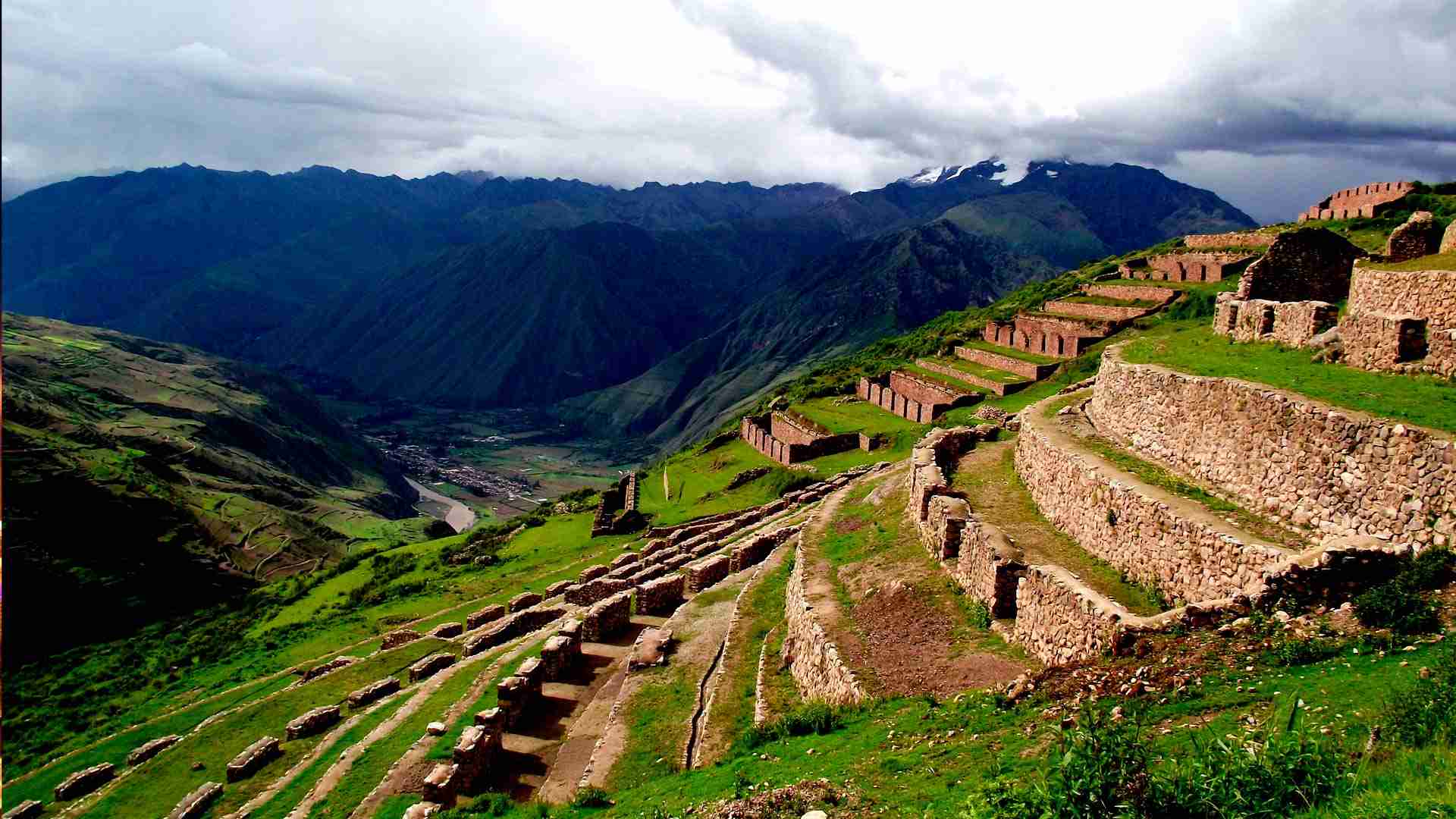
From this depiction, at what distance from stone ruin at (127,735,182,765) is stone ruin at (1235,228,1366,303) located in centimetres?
3405

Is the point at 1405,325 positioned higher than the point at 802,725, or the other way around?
the point at 1405,325

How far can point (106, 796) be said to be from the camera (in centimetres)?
2420

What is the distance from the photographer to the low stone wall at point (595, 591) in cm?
3111

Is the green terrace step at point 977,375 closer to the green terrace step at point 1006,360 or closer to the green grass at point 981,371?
the green grass at point 981,371

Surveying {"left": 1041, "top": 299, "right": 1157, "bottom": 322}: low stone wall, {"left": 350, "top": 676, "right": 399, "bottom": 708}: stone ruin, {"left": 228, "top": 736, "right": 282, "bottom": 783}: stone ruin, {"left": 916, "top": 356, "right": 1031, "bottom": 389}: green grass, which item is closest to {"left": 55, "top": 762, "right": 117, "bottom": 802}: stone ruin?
{"left": 228, "top": 736, "right": 282, "bottom": 783}: stone ruin

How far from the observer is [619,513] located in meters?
52.6

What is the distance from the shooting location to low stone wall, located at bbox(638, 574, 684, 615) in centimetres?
2725

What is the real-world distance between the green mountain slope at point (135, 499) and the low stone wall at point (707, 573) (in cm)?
4821

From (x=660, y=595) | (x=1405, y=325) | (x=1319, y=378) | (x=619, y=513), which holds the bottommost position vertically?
(x=619, y=513)

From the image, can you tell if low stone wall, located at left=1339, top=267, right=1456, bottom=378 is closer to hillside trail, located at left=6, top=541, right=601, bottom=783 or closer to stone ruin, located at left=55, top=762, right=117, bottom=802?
hillside trail, located at left=6, top=541, right=601, bottom=783

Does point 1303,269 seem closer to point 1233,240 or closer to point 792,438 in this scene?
point 792,438

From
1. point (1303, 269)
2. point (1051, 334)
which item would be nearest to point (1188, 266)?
point (1051, 334)

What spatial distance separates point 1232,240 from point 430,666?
5441 centimetres

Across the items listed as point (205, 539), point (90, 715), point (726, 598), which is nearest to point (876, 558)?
point (726, 598)
